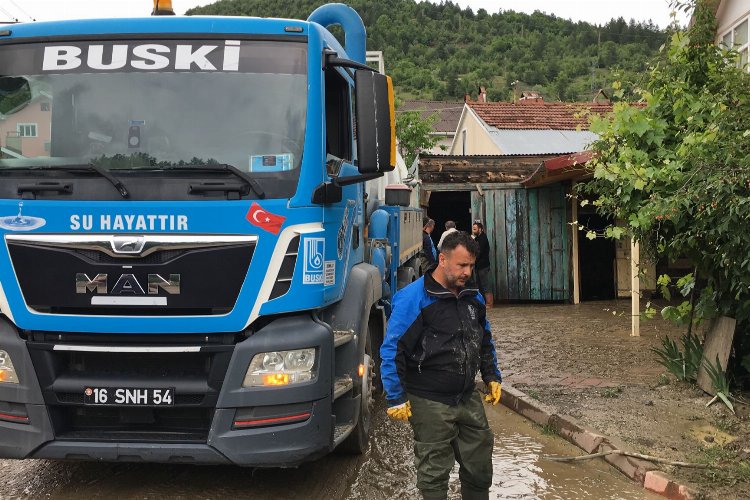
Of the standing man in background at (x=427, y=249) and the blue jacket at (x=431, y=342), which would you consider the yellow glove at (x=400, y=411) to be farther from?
the standing man in background at (x=427, y=249)

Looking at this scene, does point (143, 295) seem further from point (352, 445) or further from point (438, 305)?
point (352, 445)

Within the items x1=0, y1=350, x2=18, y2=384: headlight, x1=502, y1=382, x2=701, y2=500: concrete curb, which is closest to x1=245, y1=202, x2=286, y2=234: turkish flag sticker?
x1=0, y1=350, x2=18, y2=384: headlight

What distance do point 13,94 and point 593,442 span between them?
479cm

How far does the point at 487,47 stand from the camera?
9612cm

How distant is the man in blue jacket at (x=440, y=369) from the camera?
3.93m

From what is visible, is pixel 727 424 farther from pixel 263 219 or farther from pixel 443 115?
pixel 443 115

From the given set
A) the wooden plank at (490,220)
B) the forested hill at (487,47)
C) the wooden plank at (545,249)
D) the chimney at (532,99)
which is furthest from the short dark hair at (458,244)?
the forested hill at (487,47)

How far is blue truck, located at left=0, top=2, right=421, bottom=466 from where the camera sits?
4172mm

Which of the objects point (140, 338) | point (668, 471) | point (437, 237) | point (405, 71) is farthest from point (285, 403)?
point (405, 71)

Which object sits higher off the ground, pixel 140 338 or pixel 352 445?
pixel 140 338

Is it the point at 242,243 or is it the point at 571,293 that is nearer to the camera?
the point at 242,243

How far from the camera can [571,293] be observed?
15.7 m

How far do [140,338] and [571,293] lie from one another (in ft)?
41.7

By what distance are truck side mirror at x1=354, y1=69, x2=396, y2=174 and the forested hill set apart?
72.1 m
